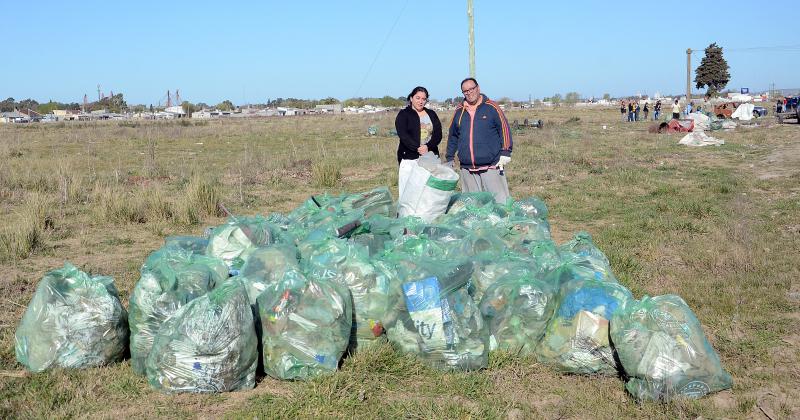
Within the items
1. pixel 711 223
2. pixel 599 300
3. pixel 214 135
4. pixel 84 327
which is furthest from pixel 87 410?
pixel 214 135

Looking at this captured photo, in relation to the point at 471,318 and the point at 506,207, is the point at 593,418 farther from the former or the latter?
the point at 506,207


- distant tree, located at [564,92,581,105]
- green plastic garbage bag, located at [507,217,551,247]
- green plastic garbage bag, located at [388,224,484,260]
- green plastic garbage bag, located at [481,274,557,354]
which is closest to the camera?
green plastic garbage bag, located at [481,274,557,354]

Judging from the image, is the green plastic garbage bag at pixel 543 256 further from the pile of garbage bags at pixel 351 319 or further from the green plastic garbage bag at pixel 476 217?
the green plastic garbage bag at pixel 476 217

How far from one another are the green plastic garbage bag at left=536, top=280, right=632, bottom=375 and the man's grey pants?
2869mm

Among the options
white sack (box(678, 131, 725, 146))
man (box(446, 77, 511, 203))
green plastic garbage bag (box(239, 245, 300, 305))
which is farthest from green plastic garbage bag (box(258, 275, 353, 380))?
white sack (box(678, 131, 725, 146))

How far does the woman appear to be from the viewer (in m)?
6.73

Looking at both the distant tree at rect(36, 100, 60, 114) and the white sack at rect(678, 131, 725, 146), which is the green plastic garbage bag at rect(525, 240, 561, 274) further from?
the distant tree at rect(36, 100, 60, 114)

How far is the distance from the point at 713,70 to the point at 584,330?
5882cm

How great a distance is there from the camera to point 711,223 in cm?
761

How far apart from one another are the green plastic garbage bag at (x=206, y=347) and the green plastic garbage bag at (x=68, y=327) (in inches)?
17.6

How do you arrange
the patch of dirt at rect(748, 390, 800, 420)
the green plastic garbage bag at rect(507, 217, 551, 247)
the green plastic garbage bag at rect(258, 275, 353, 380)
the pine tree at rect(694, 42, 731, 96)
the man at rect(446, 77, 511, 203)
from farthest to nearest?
the pine tree at rect(694, 42, 731, 96), the man at rect(446, 77, 511, 203), the green plastic garbage bag at rect(507, 217, 551, 247), the green plastic garbage bag at rect(258, 275, 353, 380), the patch of dirt at rect(748, 390, 800, 420)

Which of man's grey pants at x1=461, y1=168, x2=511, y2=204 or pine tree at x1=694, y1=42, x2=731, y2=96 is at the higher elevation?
pine tree at x1=694, y1=42, x2=731, y2=96

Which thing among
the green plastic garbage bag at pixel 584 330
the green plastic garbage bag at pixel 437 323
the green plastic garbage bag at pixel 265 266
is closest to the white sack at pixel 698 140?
the green plastic garbage bag at pixel 584 330

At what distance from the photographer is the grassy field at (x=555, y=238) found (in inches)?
132
